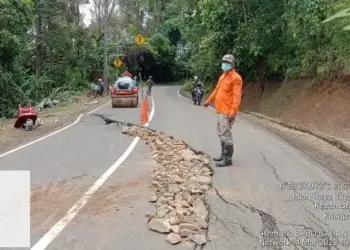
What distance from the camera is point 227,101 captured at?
8125 millimetres

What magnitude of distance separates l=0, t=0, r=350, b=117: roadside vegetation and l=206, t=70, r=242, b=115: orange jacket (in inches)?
84.2

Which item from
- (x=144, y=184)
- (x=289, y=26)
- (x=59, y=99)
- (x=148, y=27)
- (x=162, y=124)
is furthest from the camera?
(x=148, y=27)

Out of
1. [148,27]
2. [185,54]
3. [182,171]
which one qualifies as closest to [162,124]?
[182,171]

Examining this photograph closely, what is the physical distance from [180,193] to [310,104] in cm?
1296

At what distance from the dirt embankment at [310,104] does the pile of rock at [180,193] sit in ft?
20.6

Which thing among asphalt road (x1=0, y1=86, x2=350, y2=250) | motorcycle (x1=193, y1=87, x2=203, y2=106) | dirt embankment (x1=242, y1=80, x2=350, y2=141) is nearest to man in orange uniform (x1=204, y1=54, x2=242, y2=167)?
asphalt road (x1=0, y1=86, x2=350, y2=250)

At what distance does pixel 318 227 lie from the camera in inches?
201

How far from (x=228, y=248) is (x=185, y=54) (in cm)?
5775

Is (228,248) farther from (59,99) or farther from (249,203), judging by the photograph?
(59,99)

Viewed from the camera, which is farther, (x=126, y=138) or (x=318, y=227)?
(x=126, y=138)

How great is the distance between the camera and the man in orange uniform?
8.03 metres

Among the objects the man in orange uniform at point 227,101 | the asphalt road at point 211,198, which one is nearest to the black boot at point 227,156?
the man in orange uniform at point 227,101

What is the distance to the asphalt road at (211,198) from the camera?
489cm
